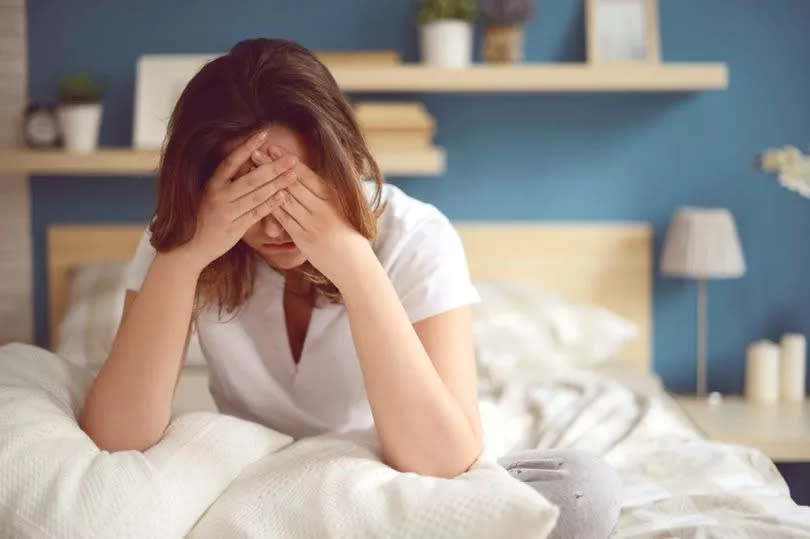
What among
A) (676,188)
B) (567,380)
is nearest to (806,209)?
(676,188)

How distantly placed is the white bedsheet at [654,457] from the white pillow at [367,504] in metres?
0.39

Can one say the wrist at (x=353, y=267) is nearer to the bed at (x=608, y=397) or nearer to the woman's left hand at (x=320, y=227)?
the woman's left hand at (x=320, y=227)

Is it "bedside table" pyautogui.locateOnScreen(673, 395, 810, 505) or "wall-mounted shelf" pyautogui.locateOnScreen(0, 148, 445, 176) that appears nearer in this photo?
"bedside table" pyautogui.locateOnScreen(673, 395, 810, 505)

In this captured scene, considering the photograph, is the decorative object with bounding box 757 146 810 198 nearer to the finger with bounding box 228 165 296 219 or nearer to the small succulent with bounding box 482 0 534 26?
the small succulent with bounding box 482 0 534 26

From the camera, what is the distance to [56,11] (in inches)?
123

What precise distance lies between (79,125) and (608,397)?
1.75 meters

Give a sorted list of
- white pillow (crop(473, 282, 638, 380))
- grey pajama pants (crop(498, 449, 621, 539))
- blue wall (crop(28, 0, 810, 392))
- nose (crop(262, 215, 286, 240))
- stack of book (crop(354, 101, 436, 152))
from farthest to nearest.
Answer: blue wall (crop(28, 0, 810, 392))
stack of book (crop(354, 101, 436, 152))
white pillow (crop(473, 282, 638, 380))
nose (crop(262, 215, 286, 240))
grey pajama pants (crop(498, 449, 621, 539))

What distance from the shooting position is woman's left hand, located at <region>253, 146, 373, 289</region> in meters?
1.32

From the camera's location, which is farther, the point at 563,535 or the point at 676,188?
the point at 676,188

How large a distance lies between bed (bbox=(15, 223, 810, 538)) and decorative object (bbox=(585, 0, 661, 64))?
515 mm

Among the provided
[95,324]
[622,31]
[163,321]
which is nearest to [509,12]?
[622,31]

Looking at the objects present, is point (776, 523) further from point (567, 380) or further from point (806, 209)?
point (806, 209)

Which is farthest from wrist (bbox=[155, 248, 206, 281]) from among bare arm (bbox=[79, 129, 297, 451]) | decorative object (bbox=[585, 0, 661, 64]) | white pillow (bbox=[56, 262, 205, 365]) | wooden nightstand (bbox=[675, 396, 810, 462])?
decorative object (bbox=[585, 0, 661, 64])

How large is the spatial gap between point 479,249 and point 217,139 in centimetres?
187
